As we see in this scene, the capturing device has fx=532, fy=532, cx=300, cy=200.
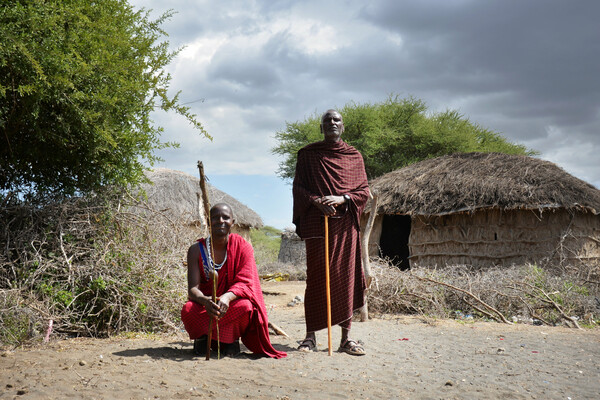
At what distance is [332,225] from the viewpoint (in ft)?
16.7

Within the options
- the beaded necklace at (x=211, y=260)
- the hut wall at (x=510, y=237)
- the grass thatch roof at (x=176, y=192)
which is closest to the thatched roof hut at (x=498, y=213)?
the hut wall at (x=510, y=237)

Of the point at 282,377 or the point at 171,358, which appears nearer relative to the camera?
the point at 282,377

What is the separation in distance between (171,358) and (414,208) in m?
9.09

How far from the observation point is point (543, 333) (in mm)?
6707

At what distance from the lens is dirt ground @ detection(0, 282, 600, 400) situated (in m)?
3.61

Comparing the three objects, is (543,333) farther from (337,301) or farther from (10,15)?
(10,15)

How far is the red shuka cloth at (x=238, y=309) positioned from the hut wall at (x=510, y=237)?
8591mm

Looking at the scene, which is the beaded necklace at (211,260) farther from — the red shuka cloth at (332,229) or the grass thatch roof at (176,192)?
the grass thatch roof at (176,192)

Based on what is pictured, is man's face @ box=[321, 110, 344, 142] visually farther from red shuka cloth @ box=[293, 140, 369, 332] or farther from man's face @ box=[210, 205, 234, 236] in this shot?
man's face @ box=[210, 205, 234, 236]

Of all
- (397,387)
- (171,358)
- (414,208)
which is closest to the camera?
(397,387)

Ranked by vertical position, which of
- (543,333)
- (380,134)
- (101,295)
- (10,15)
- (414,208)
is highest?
(380,134)

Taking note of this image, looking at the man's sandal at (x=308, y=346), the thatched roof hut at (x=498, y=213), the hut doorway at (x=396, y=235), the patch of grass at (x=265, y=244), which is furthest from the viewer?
the patch of grass at (x=265, y=244)

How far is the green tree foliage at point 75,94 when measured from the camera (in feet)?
17.8

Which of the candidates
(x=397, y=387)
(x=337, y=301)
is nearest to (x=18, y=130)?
(x=337, y=301)
